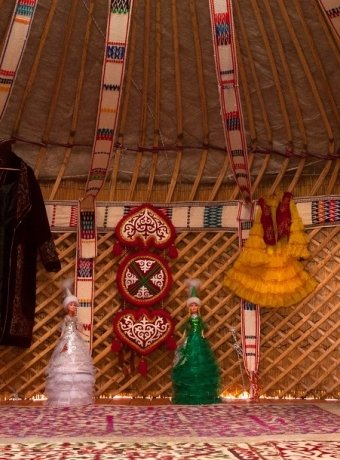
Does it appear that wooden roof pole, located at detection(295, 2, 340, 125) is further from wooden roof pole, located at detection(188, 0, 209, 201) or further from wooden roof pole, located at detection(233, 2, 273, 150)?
wooden roof pole, located at detection(188, 0, 209, 201)

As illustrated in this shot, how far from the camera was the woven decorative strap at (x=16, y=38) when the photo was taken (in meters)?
2.86

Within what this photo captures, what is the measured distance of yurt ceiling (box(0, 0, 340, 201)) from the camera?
3.38m

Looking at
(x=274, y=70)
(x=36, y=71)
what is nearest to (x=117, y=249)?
(x=36, y=71)

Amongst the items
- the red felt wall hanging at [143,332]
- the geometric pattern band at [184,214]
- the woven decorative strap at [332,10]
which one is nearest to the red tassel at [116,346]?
the red felt wall hanging at [143,332]

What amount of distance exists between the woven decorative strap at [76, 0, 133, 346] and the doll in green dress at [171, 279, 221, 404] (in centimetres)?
56

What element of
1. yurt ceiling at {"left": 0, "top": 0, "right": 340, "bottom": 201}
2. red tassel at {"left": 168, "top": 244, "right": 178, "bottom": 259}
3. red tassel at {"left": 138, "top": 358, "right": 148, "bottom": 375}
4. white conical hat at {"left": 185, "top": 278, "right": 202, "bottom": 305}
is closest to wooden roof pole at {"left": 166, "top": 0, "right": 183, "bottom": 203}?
yurt ceiling at {"left": 0, "top": 0, "right": 340, "bottom": 201}

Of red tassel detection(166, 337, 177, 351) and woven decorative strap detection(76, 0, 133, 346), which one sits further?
red tassel detection(166, 337, 177, 351)

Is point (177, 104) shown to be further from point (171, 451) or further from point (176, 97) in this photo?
point (171, 451)

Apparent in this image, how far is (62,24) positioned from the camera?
134 inches

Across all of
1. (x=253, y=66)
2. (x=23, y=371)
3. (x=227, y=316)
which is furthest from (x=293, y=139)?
(x=23, y=371)

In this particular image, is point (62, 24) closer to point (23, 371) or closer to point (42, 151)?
point (42, 151)

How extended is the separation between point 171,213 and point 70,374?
108 cm

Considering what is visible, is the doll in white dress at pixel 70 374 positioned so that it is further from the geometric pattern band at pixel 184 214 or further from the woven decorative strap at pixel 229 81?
the woven decorative strap at pixel 229 81

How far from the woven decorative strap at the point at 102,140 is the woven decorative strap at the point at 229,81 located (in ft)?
1.28
